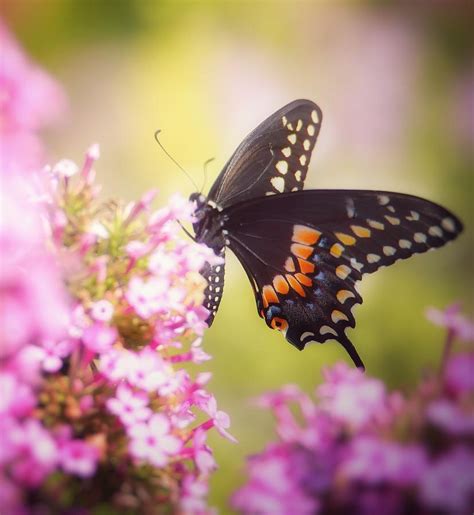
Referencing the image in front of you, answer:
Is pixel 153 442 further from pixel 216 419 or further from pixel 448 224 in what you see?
pixel 448 224

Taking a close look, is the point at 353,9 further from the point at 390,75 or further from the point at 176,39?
the point at 176,39

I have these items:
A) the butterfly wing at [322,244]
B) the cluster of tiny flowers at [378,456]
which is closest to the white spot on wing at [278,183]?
the butterfly wing at [322,244]

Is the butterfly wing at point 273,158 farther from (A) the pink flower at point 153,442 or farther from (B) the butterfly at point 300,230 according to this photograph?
(A) the pink flower at point 153,442

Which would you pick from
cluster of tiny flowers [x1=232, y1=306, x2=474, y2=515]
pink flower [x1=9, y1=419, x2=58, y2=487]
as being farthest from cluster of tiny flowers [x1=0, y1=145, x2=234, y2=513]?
cluster of tiny flowers [x1=232, y1=306, x2=474, y2=515]

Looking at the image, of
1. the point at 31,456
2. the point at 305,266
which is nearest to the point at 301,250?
the point at 305,266

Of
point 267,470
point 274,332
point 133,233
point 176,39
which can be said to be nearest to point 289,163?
point 133,233

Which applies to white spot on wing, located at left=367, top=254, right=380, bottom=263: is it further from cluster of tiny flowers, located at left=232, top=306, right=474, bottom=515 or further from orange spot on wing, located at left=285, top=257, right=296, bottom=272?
cluster of tiny flowers, located at left=232, top=306, right=474, bottom=515
